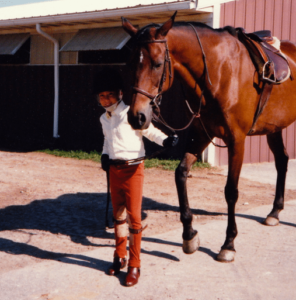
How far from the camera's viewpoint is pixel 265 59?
189 inches

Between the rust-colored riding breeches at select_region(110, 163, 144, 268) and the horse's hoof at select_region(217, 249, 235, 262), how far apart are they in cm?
89

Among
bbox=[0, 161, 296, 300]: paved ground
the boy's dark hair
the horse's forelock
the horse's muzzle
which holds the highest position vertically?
the horse's forelock

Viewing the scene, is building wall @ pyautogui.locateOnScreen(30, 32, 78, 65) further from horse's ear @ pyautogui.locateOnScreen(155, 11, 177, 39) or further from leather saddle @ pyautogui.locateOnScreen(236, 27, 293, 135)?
horse's ear @ pyautogui.locateOnScreen(155, 11, 177, 39)

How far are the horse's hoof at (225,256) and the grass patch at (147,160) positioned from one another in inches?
189

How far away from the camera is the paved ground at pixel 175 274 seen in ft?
12.1

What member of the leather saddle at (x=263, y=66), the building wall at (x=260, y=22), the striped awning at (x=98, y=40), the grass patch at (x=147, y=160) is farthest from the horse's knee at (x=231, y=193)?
the striped awning at (x=98, y=40)

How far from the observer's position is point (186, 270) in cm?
418

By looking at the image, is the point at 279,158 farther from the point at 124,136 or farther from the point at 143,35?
the point at 143,35

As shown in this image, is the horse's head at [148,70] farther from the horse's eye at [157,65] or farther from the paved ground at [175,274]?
the paved ground at [175,274]

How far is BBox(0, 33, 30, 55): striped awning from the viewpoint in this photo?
13.1 meters

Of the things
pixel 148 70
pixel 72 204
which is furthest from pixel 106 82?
pixel 72 204

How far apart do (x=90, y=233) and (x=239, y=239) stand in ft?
5.28

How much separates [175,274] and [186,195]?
0.88m

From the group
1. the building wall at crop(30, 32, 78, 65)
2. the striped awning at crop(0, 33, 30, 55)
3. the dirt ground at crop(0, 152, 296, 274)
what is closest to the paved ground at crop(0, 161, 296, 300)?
the dirt ground at crop(0, 152, 296, 274)
